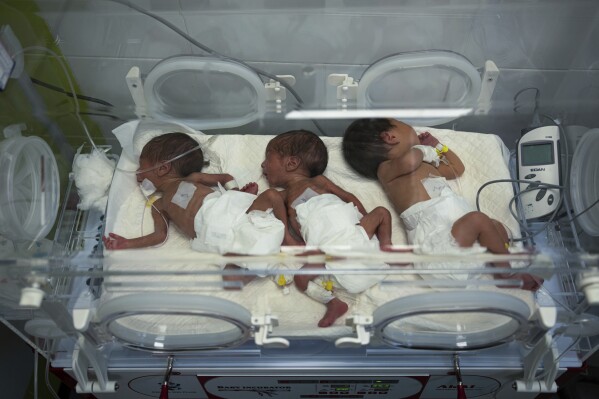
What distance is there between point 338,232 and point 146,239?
0.54 meters

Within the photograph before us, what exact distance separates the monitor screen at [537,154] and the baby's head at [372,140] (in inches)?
12.5

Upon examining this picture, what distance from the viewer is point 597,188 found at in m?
1.54

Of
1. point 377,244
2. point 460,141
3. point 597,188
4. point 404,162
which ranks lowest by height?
point 377,244

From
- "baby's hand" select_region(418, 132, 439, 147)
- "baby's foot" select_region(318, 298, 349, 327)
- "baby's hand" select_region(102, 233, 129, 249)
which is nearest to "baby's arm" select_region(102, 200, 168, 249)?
"baby's hand" select_region(102, 233, 129, 249)

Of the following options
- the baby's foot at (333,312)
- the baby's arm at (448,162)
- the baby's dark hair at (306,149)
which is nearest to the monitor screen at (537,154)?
the baby's arm at (448,162)

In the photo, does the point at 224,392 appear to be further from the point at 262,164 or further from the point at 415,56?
the point at 415,56

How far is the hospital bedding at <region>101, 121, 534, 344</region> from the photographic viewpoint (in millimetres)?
1376

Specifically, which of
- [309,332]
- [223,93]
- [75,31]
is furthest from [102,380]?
[75,31]

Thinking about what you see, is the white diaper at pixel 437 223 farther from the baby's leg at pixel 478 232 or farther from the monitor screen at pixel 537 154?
the monitor screen at pixel 537 154

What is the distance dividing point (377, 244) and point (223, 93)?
0.71m

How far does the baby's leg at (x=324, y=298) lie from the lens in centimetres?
146

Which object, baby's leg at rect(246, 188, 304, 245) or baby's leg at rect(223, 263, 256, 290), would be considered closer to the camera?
baby's leg at rect(223, 263, 256, 290)

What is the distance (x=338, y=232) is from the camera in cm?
148

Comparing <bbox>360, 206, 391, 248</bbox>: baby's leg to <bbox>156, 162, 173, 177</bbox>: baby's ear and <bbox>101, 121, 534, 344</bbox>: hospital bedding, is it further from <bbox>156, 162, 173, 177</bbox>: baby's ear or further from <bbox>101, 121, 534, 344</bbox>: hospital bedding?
<bbox>156, 162, 173, 177</bbox>: baby's ear
